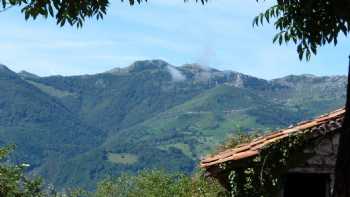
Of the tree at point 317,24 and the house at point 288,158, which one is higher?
the tree at point 317,24

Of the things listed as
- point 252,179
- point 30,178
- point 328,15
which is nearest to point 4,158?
point 30,178

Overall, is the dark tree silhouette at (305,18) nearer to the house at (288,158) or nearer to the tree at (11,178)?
the house at (288,158)

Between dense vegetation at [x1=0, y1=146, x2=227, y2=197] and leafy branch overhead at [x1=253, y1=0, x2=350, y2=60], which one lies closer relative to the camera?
leafy branch overhead at [x1=253, y1=0, x2=350, y2=60]

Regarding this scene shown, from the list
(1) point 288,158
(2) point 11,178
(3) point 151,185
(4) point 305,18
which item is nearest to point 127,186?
(3) point 151,185

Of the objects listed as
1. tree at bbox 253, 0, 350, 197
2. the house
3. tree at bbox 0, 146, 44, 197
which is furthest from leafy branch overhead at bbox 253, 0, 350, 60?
tree at bbox 0, 146, 44, 197

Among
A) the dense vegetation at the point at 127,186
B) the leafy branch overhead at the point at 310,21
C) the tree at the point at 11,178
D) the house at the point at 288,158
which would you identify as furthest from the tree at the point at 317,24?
the tree at the point at 11,178

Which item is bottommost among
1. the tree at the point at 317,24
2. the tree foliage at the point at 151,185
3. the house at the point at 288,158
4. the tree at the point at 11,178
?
the tree foliage at the point at 151,185

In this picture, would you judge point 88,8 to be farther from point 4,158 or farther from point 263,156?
point 4,158

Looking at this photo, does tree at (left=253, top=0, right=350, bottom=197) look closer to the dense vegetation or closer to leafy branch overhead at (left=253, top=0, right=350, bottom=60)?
leafy branch overhead at (left=253, top=0, right=350, bottom=60)

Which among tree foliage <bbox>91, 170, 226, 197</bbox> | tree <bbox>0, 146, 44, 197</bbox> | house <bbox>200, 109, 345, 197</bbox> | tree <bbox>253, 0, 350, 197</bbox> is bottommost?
tree foliage <bbox>91, 170, 226, 197</bbox>

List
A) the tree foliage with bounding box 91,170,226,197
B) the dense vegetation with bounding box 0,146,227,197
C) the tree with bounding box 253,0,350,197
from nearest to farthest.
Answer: the tree with bounding box 253,0,350,197 < the dense vegetation with bounding box 0,146,227,197 < the tree foliage with bounding box 91,170,226,197

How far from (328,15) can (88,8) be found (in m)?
3.73

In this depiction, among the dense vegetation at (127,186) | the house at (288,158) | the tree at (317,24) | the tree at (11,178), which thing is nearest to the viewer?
the tree at (317,24)

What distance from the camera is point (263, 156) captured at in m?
16.3
